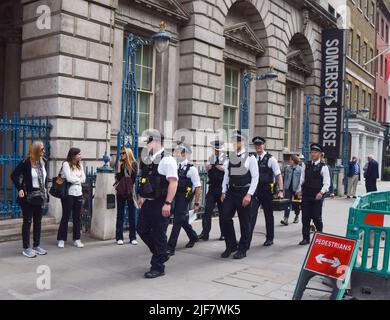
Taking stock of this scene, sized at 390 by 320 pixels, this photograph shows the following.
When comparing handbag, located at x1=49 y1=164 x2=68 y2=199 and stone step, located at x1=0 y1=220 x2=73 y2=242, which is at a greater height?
handbag, located at x1=49 y1=164 x2=68 y2=199

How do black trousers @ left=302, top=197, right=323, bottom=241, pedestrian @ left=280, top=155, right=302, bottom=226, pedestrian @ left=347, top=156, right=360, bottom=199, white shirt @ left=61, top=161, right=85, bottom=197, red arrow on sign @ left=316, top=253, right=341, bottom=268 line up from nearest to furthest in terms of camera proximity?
red arrow on sign @ left=316, top=253, right=341, bottom=268 → white shirt @ left=61, top=161, right=85, bottom=197 → black trousers @ left=302, top=197, right=323, bottom=241 → pedestrian @ left=280, top=155, right=302, bottom=226 → pedestrian @ left=347, top=156, right=360, bottom=199

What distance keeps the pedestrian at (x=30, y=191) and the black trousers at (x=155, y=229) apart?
1950 mm

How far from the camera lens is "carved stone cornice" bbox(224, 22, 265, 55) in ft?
49.1

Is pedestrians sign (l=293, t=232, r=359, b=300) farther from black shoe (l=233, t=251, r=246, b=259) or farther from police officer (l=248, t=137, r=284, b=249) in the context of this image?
police officer (l=248, t=137, r=284, b=249)

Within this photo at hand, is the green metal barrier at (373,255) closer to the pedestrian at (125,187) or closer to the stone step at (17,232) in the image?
the pedestrian at (125,187)

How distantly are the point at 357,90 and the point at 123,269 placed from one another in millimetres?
26457

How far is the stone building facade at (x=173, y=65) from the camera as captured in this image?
31.1 feet

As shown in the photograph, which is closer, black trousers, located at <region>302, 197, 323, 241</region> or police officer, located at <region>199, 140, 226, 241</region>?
police officer, located at <region>199, 140, 226, 241</region>

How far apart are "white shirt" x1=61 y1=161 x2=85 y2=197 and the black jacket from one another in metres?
0.78

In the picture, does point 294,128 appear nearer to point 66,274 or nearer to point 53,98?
point 53,98

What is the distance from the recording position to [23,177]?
703 cm

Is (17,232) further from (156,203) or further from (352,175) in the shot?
(352,175)

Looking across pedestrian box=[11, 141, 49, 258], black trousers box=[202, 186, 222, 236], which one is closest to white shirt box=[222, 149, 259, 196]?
black trousers box=[202, 186, 222, 236]

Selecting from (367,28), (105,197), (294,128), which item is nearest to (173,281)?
(105,197)
